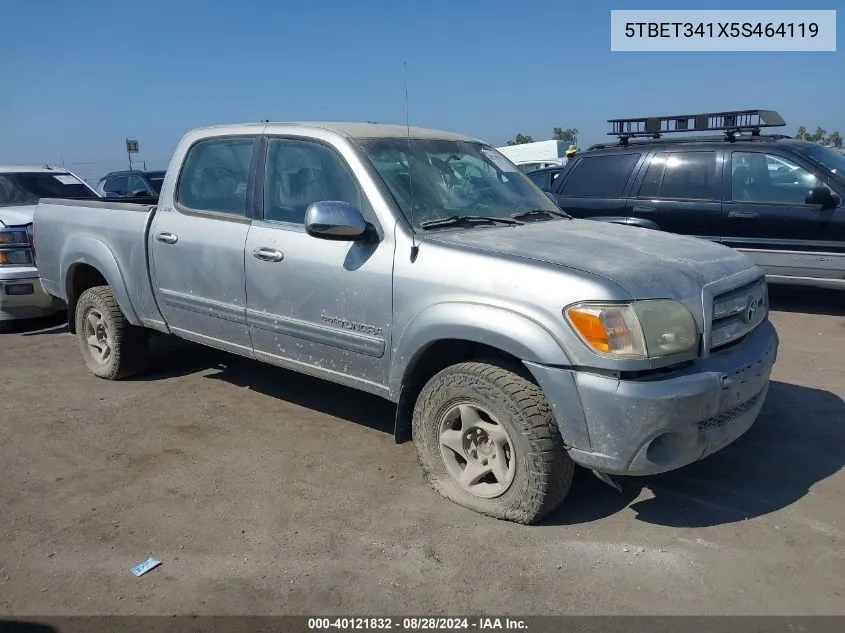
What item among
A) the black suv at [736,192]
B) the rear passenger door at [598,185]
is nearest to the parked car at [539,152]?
the rear passenger door at [598,185]

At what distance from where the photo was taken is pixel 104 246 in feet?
17.5

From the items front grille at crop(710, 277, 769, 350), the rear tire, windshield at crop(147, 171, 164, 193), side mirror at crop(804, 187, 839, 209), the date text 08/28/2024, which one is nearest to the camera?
the date text 08/28/2024

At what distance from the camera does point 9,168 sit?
8.41m

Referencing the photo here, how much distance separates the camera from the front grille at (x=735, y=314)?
3.25m

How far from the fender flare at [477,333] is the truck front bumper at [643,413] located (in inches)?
3.1

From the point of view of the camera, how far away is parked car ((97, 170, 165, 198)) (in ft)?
40.3

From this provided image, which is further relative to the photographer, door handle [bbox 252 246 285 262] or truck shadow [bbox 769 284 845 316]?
truck shadow [bbox 769 284 845 316]

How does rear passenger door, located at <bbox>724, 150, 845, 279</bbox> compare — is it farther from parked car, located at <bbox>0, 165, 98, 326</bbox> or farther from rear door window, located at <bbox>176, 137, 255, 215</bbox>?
parked car, located at <bbox>0, 165, 98, 326</bbox>

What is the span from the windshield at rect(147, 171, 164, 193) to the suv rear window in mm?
7128

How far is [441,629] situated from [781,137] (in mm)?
7001

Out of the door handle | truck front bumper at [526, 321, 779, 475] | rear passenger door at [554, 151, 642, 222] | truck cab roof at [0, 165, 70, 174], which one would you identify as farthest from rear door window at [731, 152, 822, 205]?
truck cab roof at [0, 165, 70, 174]

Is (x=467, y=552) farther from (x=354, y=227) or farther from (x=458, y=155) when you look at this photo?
(x=458, y=155)

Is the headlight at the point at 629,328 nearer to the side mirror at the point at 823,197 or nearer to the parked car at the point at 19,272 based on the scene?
the side mirror at the point at 823,197

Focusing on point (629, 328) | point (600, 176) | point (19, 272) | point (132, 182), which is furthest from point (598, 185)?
point (132, 182)
